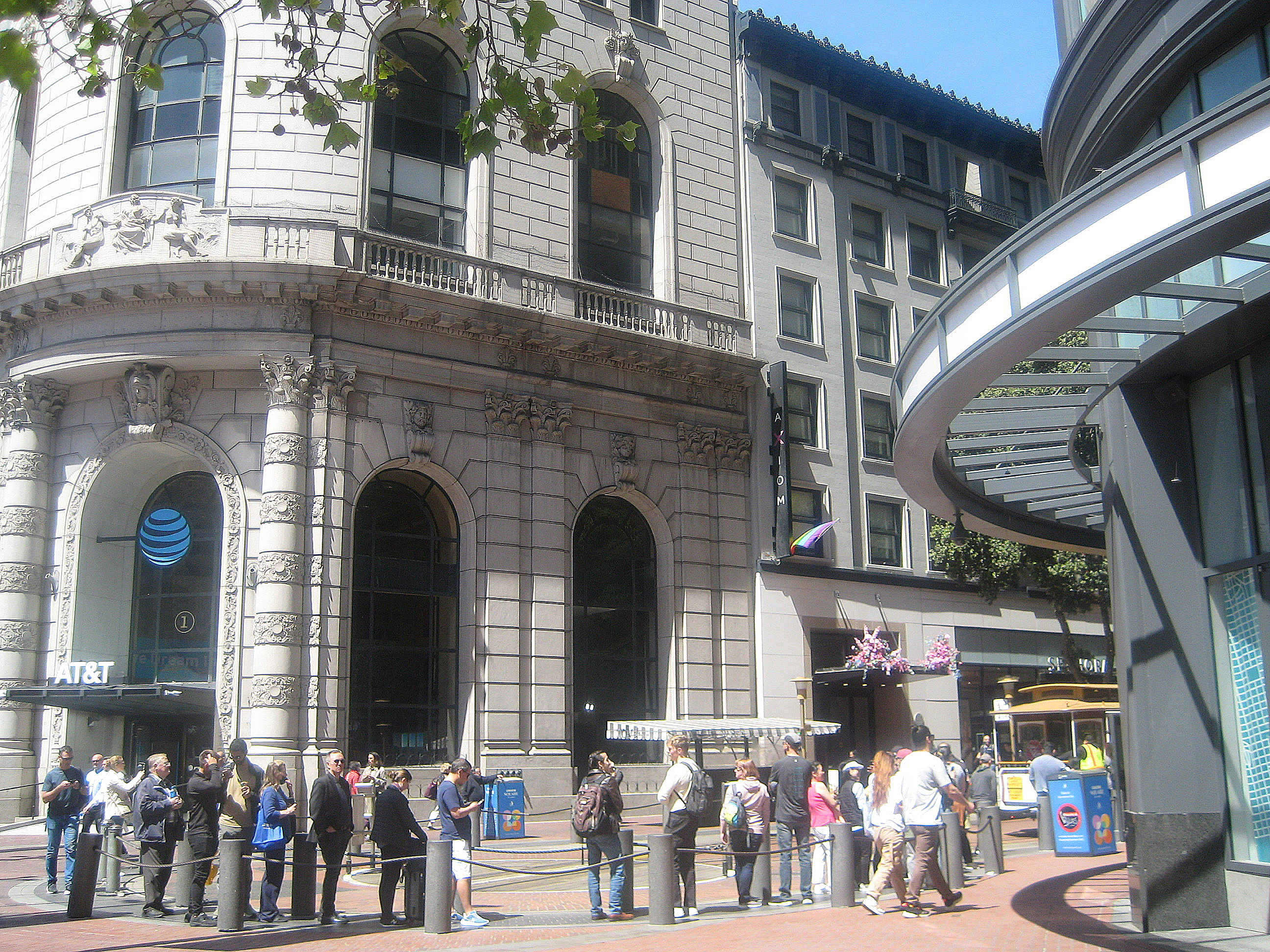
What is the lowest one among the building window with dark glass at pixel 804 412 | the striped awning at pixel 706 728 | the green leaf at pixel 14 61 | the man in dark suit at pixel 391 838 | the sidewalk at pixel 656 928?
the sidewalk at pixel 656 928

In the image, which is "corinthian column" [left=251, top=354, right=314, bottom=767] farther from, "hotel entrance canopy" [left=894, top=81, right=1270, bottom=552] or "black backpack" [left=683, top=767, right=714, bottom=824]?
"hotel entrance canopy" [left=894, top=81, right=1270, bottom=552]

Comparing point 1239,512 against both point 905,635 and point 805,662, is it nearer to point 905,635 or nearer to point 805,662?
point 805,662

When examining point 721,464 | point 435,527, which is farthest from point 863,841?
point 721,464

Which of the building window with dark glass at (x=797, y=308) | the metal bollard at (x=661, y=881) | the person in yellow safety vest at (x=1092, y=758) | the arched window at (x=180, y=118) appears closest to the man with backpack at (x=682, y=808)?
the metal bollard at (x=661, y=881)

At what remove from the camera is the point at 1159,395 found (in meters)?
12.5

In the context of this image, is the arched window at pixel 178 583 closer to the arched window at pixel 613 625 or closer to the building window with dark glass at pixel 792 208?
the arched window at pixel 613 625

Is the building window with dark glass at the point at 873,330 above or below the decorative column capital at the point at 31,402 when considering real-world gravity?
above

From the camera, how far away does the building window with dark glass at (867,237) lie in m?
37.6

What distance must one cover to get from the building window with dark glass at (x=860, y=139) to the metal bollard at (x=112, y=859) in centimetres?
2937

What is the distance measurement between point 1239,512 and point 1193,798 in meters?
2.80

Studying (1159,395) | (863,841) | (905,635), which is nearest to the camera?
(1159,395)

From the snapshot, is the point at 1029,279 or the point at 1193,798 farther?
the point at 1193,798

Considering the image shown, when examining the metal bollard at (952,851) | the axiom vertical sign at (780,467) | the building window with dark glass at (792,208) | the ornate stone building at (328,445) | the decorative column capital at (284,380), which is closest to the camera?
the metal bollard at (952,851)

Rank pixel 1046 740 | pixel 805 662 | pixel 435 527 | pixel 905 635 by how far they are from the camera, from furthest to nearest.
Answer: pixel 905 635 < pixel 805 662 < pixel 1046 740 < pixel 435 527
